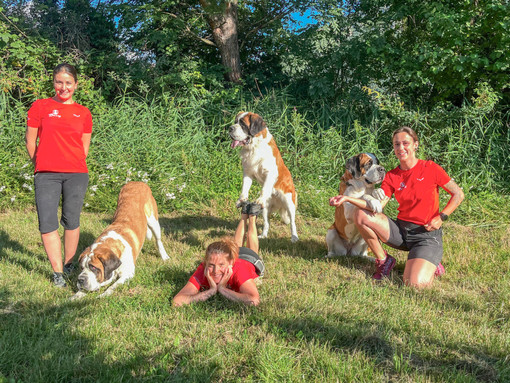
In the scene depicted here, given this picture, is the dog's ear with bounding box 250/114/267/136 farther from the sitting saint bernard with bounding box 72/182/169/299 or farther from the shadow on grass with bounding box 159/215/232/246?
the shadow on grass with bounding box 159/215/232/246

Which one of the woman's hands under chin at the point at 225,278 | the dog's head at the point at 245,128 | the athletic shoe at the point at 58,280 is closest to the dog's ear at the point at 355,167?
the dog's head at the point at 245,128

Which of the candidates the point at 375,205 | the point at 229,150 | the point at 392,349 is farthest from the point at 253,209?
the point at 229,150

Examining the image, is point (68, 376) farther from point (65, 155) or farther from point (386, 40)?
point (386, 40)

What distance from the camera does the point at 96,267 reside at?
3598 millimetres

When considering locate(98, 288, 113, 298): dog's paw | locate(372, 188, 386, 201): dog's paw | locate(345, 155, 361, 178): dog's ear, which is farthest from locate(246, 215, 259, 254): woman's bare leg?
locate(98, 288, 113, 298): dog's paw

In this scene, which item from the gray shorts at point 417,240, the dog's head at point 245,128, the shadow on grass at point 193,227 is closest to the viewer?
the gray shorts at point 417,240

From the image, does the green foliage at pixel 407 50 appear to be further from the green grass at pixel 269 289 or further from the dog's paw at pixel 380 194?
the dog's paw at pixel 380 194

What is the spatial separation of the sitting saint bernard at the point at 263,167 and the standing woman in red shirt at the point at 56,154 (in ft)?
Answer: 5.64

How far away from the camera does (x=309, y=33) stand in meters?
9.79

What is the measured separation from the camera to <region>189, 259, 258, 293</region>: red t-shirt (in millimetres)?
3643

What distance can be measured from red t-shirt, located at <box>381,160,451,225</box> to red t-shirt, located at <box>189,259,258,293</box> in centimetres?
179

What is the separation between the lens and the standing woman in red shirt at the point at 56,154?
402 centimetres

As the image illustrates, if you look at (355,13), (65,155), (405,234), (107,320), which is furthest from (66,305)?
(355,13)

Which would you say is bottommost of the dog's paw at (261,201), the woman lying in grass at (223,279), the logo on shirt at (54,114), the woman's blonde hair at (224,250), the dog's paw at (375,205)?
the woman lying in grass at (223,279)
